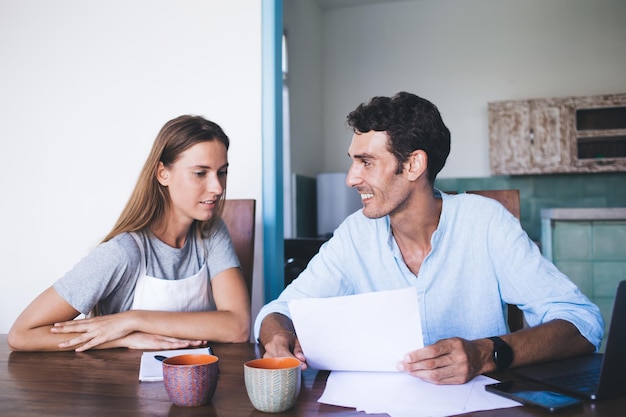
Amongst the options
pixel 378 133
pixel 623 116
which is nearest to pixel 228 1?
pixel 378 133

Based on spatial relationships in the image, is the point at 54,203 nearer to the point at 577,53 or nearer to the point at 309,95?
the point at 309,95

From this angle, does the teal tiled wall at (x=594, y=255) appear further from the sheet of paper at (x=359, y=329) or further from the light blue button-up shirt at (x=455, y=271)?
the sheet of paper at (x=359, y=329)

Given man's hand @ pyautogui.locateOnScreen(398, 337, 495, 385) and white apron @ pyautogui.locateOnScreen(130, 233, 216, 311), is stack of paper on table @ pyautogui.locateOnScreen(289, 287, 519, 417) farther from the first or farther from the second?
white apron @ pyautogui.locateOnScreen(130, 233, 216, 311)

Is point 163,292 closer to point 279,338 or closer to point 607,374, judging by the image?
point 279,338

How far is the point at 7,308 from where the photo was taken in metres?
2.48

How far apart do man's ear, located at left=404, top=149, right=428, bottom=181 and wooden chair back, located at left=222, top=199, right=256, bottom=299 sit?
626 mm

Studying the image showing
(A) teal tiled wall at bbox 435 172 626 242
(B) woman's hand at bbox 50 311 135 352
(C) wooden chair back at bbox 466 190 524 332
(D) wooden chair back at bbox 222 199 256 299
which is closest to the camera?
(B) woman's hand at bbox 50 311 135 352

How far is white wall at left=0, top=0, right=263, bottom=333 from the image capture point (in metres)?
2.26

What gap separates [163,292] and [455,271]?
2.61 feet

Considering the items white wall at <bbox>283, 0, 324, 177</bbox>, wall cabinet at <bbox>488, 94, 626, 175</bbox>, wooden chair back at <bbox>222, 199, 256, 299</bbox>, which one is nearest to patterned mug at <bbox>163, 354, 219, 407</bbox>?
wooden chair back at <bbox>222, 199, 256, 299</bbox>

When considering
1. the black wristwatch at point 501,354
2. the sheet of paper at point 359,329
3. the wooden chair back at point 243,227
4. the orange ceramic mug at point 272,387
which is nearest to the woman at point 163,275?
the wooden chair back at point 243,227

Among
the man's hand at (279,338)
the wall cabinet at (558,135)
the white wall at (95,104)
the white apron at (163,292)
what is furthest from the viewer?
the wall cabinet at (558,135)

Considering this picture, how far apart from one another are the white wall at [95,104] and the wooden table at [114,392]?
104 centimetres

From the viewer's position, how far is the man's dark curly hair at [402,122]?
5.13 feet
